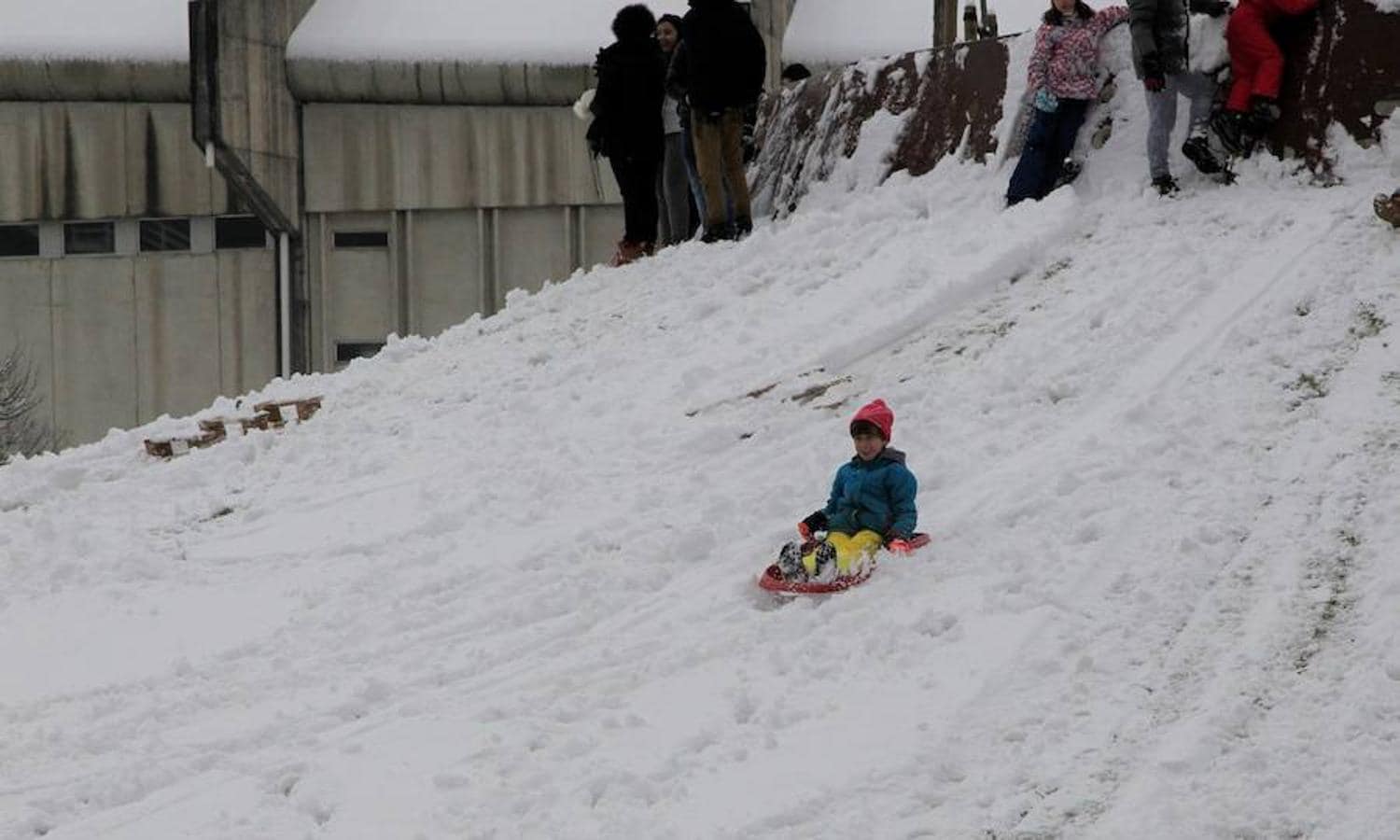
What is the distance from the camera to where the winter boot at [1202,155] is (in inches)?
398

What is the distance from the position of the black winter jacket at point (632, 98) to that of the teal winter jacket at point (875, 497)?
623 cm

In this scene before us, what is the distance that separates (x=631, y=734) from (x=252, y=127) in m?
16.1

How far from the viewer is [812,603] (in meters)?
6.98

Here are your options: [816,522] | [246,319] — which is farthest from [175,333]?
[816,522]

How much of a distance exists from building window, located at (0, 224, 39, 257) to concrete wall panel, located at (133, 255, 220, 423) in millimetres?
1139

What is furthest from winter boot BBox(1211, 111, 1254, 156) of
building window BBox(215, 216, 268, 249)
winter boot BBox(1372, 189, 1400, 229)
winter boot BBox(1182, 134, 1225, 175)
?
building window BBox(215, 216, 268, 249)

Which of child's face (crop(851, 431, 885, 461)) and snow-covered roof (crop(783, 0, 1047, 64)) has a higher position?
snow-covered roof (crop(783, 0, 1047, 64))

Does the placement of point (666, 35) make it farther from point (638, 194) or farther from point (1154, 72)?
point (1154, 72)

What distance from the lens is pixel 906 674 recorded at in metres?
6.19

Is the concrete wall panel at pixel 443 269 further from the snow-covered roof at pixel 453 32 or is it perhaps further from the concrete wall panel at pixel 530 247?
the snow-covered roof at pixel 453 32

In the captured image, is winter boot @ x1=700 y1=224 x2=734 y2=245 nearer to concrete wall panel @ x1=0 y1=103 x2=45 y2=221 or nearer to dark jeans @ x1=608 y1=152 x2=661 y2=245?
dark jeans @ x1=608 y1=152 x2=661 y2=245

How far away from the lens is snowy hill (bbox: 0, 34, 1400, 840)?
221 inches

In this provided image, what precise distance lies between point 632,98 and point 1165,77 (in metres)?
4.15

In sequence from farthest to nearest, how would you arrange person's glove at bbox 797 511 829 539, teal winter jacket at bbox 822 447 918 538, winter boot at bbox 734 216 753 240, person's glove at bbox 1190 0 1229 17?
winter boot at bbox 734 216 753 240 → person's glove at bbox 1190 0 1229 17 → person's glove at bbox 797 511 829 539 → teal winter jacket at bbox 822 447 918 538
